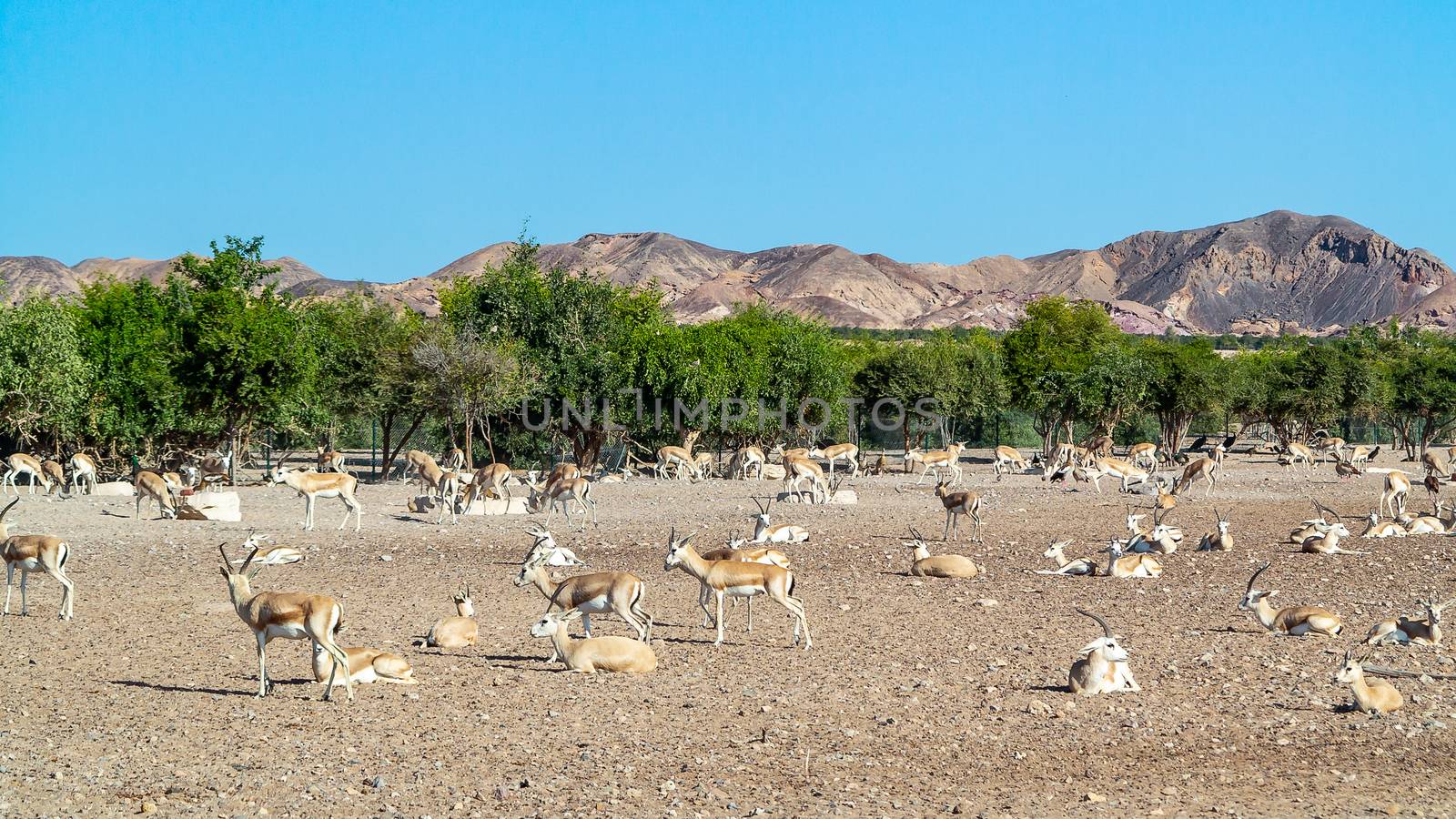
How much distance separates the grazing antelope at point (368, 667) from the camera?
422 inches

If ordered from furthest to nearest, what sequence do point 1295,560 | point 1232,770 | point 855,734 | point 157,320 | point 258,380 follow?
point 157,320 → point 258,380 → point 1295,560 → point 855,734 → point 1232,770

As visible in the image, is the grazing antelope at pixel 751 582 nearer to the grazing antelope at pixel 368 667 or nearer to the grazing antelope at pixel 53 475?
the grazing antelope at pixel 368 667

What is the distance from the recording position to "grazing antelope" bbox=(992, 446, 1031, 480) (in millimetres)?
42406

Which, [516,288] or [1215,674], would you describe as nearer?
[1215,674]

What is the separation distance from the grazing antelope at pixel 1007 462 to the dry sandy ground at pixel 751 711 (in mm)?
24357

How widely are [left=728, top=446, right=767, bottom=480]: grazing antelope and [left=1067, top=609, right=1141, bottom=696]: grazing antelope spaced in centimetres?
3058

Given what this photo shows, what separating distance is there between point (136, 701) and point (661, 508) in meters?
18.8

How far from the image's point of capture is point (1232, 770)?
849 centimetres

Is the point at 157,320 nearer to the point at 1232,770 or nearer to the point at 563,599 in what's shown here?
the point at 563,599

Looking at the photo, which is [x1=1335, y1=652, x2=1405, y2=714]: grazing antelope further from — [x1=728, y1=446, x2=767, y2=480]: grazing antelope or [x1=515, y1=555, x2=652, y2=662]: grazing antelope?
[x1=728, y1=446, x2=767, y2=480]: grazing antelope

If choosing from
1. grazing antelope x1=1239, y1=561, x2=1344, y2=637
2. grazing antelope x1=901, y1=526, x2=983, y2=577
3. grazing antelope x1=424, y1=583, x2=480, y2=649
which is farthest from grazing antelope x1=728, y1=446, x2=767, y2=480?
grazing antelope x1=424, y1=583, x2=480, y2=649

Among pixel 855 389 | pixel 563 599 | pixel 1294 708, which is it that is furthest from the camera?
pixel 855 389

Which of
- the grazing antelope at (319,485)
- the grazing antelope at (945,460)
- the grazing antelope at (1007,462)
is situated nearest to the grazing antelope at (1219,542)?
the grazing antelope at (319,485)

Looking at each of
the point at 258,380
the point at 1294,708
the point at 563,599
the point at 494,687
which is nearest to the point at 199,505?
the point at 258,380
